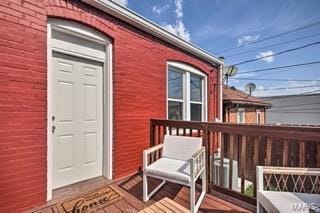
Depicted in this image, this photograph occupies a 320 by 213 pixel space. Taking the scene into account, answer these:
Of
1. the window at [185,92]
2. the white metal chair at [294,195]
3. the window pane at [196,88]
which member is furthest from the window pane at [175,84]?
the white metal chair at [294,195]

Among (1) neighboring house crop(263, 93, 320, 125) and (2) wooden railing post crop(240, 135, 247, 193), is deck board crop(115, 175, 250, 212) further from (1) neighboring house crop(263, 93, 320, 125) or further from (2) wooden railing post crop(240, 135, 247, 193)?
(1) neighboring house crop(263, 93, 320, 125)

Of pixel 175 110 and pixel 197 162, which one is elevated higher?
pixel 175 110

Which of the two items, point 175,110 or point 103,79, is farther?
point 175,110

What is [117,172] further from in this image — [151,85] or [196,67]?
[196,67]

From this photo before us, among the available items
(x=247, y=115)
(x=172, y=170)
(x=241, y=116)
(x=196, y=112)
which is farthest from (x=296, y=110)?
(x=172, y=170)

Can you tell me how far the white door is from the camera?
2834mm

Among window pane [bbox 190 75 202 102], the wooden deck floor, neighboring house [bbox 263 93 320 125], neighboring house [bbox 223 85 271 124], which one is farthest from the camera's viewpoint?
neighboring house [bbox 263 93 320 125]

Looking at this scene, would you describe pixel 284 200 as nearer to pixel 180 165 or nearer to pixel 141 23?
pixel 180 165

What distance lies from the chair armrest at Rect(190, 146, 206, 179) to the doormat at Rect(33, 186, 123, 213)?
1.08m

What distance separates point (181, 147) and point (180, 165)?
0.38 metres

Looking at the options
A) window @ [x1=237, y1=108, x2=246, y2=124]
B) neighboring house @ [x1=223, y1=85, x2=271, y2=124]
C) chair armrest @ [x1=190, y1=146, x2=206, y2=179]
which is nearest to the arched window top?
chair armrest @ [x1=190, y1=146, x2=206, y2=179]

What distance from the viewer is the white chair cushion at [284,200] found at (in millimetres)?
1626

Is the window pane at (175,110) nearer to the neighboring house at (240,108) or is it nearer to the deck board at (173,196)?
the deck board at (173,196)

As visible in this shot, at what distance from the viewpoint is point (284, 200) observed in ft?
5.71
